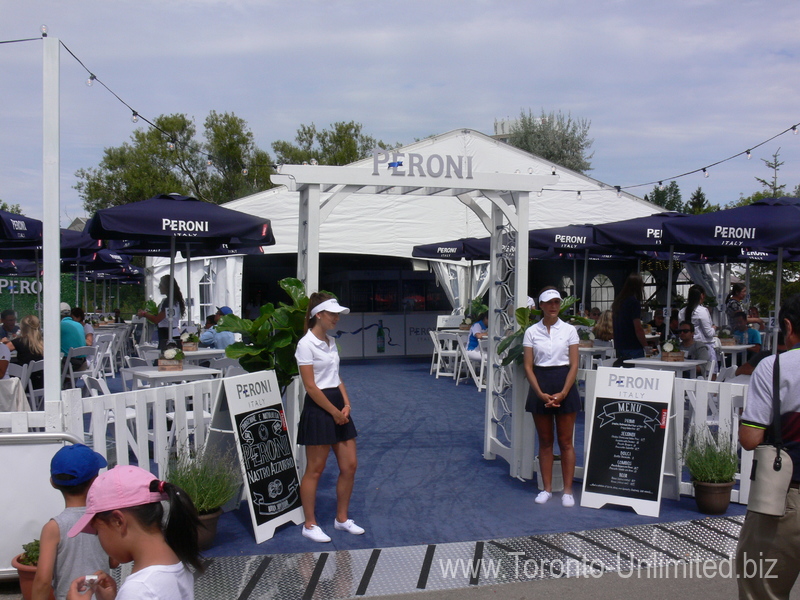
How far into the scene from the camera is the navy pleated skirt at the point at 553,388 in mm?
5555

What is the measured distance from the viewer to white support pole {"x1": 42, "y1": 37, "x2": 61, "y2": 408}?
408 centimetres

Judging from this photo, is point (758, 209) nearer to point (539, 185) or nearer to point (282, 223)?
point (539, 185)

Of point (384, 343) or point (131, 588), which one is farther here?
point (384, 343)

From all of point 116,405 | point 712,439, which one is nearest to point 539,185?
point 712,439

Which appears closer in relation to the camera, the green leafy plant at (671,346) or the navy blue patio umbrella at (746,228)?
the navy blue patio umbrella at (746,228)

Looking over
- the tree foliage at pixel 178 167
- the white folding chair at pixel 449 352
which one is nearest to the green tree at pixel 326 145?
the tree foliage at pixel 178 167

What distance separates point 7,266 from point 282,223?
736 centimetres

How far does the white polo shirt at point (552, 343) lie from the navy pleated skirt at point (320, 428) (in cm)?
169

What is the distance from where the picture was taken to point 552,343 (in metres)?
5.57

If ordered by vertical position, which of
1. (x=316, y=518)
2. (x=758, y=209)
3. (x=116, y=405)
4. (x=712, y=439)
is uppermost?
(x=758, y=209)

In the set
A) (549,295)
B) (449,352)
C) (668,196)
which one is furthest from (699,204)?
(549,295)

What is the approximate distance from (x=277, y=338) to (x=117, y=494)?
136 inches

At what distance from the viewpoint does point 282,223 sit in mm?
15633

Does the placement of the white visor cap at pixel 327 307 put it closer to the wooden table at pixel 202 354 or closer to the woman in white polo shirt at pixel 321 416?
the woman in white polo shirt at pixel 321 416
